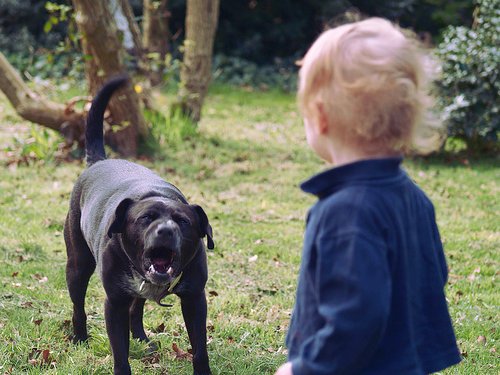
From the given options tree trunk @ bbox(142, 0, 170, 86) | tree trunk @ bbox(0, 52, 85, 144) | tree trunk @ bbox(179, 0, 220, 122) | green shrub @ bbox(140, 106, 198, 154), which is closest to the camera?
tree trunk @ bbox(0, 52, 85, 144)

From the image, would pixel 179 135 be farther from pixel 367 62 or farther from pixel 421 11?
pixel 421 11

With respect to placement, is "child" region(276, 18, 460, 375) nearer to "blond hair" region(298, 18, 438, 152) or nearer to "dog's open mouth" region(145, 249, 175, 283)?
"blond hair" region(298, 18, 438, 152)

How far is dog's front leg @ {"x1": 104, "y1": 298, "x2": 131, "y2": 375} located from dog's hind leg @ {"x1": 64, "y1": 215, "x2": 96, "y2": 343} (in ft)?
2.21

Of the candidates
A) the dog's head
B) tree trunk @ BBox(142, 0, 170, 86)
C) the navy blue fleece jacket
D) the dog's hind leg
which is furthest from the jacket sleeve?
tree trunk @ BBox(142, 0, 170, 86)

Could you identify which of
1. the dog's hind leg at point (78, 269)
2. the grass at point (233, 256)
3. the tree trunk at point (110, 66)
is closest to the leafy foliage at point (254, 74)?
the grass at point (233, 256)

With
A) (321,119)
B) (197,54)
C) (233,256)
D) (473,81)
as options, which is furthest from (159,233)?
(197,54)

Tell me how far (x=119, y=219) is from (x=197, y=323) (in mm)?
692

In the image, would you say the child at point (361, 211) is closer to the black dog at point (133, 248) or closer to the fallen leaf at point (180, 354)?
the black dog at point (133, 248)

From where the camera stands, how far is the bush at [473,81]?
30.9ft

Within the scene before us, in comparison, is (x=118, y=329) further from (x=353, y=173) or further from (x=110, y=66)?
(x=110, y=66)

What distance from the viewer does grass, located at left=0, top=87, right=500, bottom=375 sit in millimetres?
4242

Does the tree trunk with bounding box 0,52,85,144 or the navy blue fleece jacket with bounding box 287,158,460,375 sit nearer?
the navy blue fleece jacket with bounding box 287,158,460,375

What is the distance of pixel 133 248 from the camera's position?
3.42m

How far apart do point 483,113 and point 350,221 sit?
8124 millimetres
